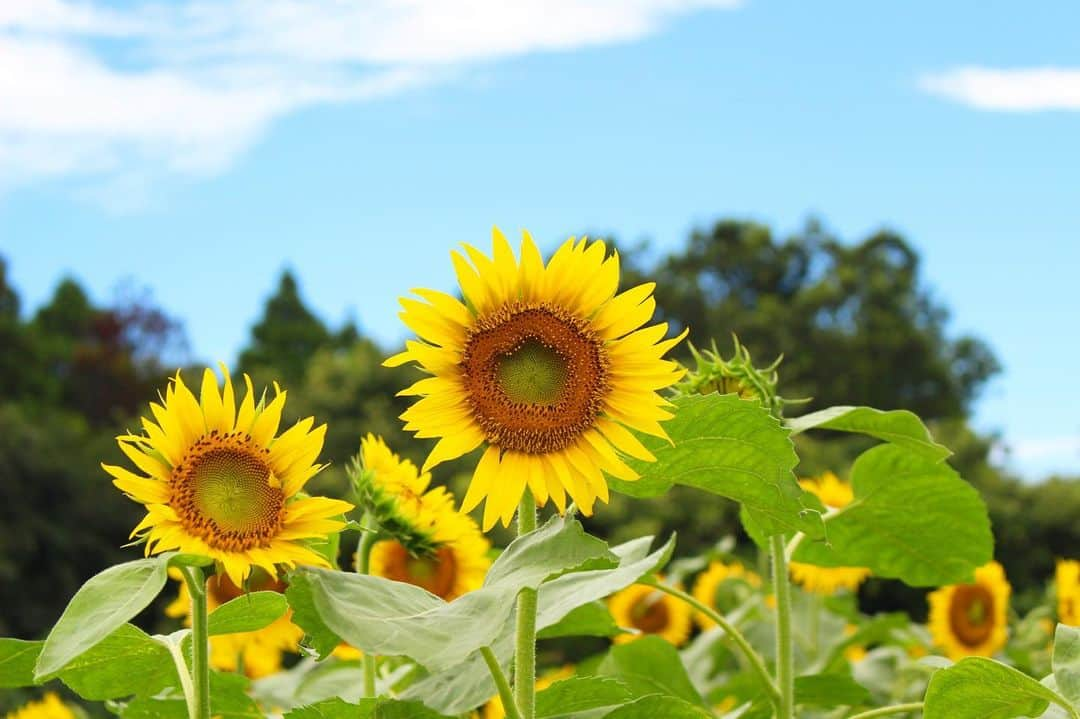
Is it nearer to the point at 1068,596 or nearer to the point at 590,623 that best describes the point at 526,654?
the point at 590,623

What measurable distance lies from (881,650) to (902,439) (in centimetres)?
186

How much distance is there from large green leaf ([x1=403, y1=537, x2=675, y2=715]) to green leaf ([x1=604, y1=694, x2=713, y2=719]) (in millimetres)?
104

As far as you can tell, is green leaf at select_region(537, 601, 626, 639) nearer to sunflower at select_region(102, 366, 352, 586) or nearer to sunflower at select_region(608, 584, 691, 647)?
sunflower at select_region(102, 366, 352, 586)

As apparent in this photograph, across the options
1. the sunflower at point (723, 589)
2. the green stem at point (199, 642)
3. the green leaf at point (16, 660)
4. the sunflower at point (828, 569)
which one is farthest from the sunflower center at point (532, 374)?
Result: the sunflower at point (723, 589)

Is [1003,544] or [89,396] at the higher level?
[89,396]

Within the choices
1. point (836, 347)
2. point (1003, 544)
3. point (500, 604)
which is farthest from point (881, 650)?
point (836, 347)

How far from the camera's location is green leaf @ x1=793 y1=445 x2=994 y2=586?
71.5 inches

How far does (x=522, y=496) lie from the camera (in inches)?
52.4

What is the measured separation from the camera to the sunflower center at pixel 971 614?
3.90 metres

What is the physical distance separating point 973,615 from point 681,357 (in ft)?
19.8

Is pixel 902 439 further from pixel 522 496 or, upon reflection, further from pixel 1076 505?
pixel 1076 505

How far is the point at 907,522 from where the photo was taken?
1.83 meters

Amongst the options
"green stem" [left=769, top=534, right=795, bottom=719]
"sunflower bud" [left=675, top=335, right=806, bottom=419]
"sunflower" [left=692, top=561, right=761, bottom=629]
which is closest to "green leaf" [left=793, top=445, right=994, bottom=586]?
"green stem" [left=769, top=534, right=795, bottom=719]

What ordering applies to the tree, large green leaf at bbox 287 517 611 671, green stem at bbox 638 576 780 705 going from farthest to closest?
the tree < green stem at bbox 638 576 780 705 < large green leaf at bbox 287 517 611 671
